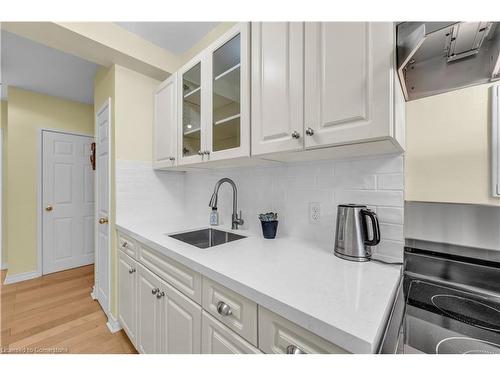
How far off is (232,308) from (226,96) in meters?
1.12

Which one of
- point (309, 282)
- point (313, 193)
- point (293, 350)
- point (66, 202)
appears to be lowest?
point (293, 350)

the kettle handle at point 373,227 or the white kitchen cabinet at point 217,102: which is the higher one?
the white kitchen cabinet at point 217,102

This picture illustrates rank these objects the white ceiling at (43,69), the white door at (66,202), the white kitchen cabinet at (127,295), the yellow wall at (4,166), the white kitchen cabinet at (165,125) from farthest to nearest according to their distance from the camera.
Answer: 1. the white door at (66,202)
2. the yellow wall at (4,166)
3. the white ceiling at (43,69)
4. the white kitchen cabinet at (165,125)
5. the white kitchen cabinet at (127,295)

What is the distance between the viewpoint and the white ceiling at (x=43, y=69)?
6.02ft

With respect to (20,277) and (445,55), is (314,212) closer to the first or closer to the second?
(445,55)

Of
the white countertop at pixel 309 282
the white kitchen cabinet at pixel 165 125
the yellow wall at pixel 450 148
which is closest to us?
the white countertop at pixel 309 282

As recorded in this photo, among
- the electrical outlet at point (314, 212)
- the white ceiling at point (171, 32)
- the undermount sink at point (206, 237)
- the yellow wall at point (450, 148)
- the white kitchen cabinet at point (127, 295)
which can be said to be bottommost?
the white kitchen cabinet at point (127, 295)

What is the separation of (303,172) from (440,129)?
Result: 0.63m

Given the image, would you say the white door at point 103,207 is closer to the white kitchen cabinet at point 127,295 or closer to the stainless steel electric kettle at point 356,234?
the white kitchen cabinet at point 127,295

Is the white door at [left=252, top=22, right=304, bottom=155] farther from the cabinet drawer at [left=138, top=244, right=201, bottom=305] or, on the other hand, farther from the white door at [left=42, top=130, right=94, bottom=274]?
the white door at [left=42, top=130, right=94, bottom=274]

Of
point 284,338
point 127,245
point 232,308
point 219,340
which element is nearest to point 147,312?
point 127,245

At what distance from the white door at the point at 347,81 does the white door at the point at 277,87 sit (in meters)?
0.04

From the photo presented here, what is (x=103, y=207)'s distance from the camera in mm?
1991

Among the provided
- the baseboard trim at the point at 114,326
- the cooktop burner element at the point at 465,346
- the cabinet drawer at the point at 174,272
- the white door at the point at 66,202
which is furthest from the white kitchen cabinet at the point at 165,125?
the white door at the point at 66,202
